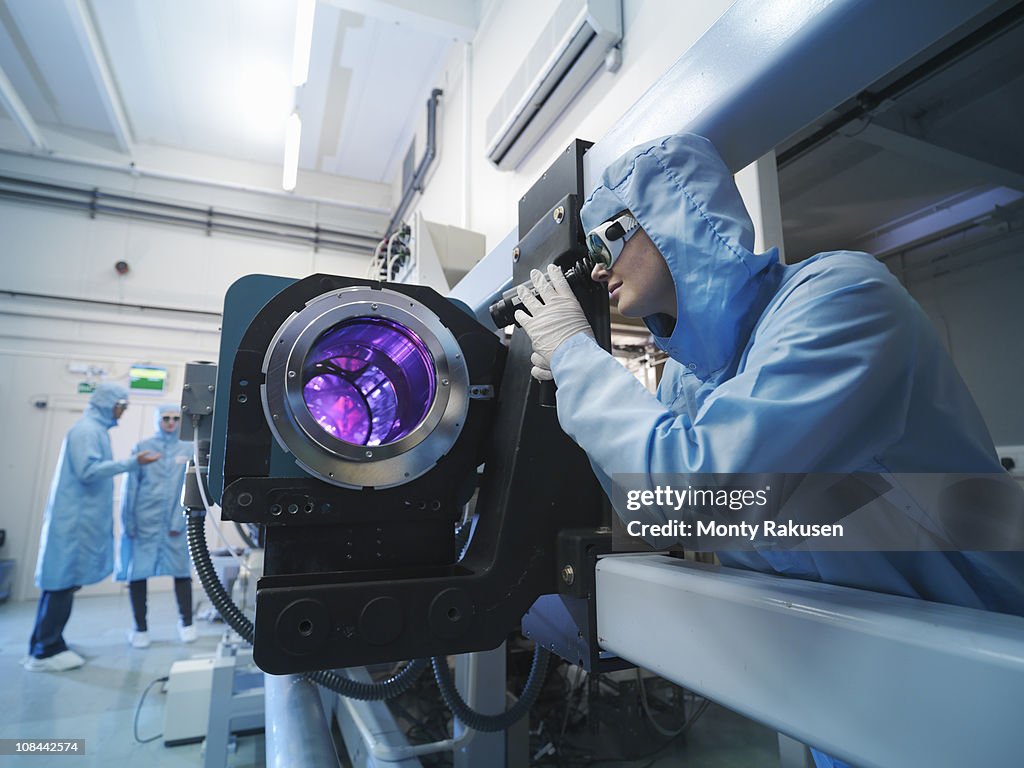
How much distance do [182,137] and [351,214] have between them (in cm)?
161

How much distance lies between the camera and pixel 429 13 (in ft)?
10.4

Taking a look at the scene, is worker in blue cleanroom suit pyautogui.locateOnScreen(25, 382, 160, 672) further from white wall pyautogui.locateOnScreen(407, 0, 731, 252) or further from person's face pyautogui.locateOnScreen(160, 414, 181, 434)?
white wall pyautogui.locateOnScreen(407, 0, 731, 252)

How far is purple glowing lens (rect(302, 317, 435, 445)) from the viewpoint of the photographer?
2.86 feet

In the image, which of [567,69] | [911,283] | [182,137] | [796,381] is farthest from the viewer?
[182,137]

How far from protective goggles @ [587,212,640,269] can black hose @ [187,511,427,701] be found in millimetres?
913

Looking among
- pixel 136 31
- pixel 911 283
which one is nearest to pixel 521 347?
pixel 911 283

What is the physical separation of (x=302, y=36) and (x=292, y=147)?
0.97 metres

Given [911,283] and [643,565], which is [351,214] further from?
[643,565]

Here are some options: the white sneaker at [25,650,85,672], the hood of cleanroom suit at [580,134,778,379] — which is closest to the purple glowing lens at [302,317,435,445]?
the hood of cleanroom suit at [580,134,778,379]

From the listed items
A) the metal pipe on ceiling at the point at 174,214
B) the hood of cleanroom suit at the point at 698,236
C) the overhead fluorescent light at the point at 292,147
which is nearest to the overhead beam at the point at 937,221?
the hood of cleanroom suit at the point at 698,236

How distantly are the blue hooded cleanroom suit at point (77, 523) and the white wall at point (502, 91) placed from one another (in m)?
2.67

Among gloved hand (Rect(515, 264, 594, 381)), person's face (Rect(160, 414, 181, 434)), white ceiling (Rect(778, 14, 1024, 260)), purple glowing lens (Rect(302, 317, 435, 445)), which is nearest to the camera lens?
gloved hand (Rect(515, 264, 594, 381))

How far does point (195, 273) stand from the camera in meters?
5.29

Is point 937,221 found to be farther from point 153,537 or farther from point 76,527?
point 76,527
